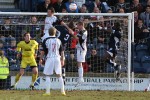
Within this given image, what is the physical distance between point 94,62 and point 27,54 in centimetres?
272

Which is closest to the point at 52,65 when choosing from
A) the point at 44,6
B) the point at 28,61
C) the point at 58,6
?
the point at 28,61

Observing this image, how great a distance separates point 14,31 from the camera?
22.3 m

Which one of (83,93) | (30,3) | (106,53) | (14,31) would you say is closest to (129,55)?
(106,53)

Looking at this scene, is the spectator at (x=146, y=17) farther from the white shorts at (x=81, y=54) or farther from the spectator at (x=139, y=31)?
the white shorts at (x=81, y=54)

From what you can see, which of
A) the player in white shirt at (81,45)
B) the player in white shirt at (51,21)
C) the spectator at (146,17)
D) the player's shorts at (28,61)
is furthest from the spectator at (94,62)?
the spectator at (146,17)

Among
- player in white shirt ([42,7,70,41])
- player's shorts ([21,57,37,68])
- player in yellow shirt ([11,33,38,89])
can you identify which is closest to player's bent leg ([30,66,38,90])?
player in yellow shirt ([11,33,38,89])

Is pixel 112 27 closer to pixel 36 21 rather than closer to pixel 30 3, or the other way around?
pixel 36 21

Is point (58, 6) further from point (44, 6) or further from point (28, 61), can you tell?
point (28, 61)

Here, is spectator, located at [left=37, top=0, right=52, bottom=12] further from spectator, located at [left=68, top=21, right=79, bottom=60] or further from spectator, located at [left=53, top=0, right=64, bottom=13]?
spectator, located at [left=68, top=21, right=79, bottom=60]

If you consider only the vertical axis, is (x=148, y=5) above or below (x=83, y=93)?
above

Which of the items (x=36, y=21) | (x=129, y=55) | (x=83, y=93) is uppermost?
(x=36, y=21)

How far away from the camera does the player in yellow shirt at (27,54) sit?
21203 millimetres

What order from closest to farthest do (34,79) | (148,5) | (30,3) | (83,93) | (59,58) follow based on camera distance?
(59,58), (83,93), (34,79), (148,5), (30,3)

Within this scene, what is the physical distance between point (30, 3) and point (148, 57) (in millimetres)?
6464
